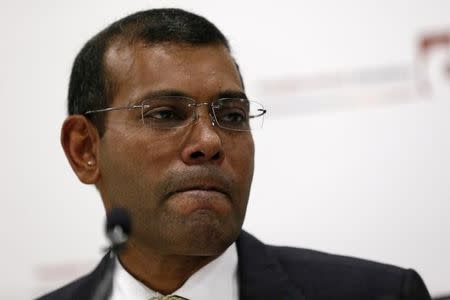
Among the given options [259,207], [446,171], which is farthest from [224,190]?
[446,171]

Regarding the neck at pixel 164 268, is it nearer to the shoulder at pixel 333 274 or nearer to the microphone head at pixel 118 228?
the shoulder at pixel 333 274

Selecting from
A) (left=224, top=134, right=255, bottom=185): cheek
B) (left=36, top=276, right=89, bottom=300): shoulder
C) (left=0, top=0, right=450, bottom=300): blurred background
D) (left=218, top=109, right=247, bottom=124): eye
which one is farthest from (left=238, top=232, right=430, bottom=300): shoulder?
(left=0, top=0, right=450, bottom=300): blurred background

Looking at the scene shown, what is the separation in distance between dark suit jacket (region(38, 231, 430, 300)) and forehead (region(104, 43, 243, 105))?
0.58 m

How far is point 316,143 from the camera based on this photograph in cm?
372

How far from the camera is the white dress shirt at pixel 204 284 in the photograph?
2365 mm

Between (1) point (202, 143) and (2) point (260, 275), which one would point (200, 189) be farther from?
(2) point (260, 275)

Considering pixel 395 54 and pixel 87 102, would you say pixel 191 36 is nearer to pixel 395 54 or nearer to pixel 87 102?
pixel 87 102

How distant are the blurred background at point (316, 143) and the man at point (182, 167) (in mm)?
1069

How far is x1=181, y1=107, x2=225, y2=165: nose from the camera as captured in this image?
221 centimetres

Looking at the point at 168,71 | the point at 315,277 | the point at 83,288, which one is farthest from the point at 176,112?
the point at 83,288

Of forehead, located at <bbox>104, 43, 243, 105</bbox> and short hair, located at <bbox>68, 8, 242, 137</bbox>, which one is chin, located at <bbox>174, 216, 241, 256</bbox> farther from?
short hair, located at <bbox>68, 8, 242, 137</bbox>

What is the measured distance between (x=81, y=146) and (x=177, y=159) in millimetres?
508

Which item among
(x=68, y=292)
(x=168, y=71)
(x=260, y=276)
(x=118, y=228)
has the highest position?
(x=168, y=71)

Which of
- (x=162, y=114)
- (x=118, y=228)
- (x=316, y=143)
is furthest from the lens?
(x=316, y=143)
